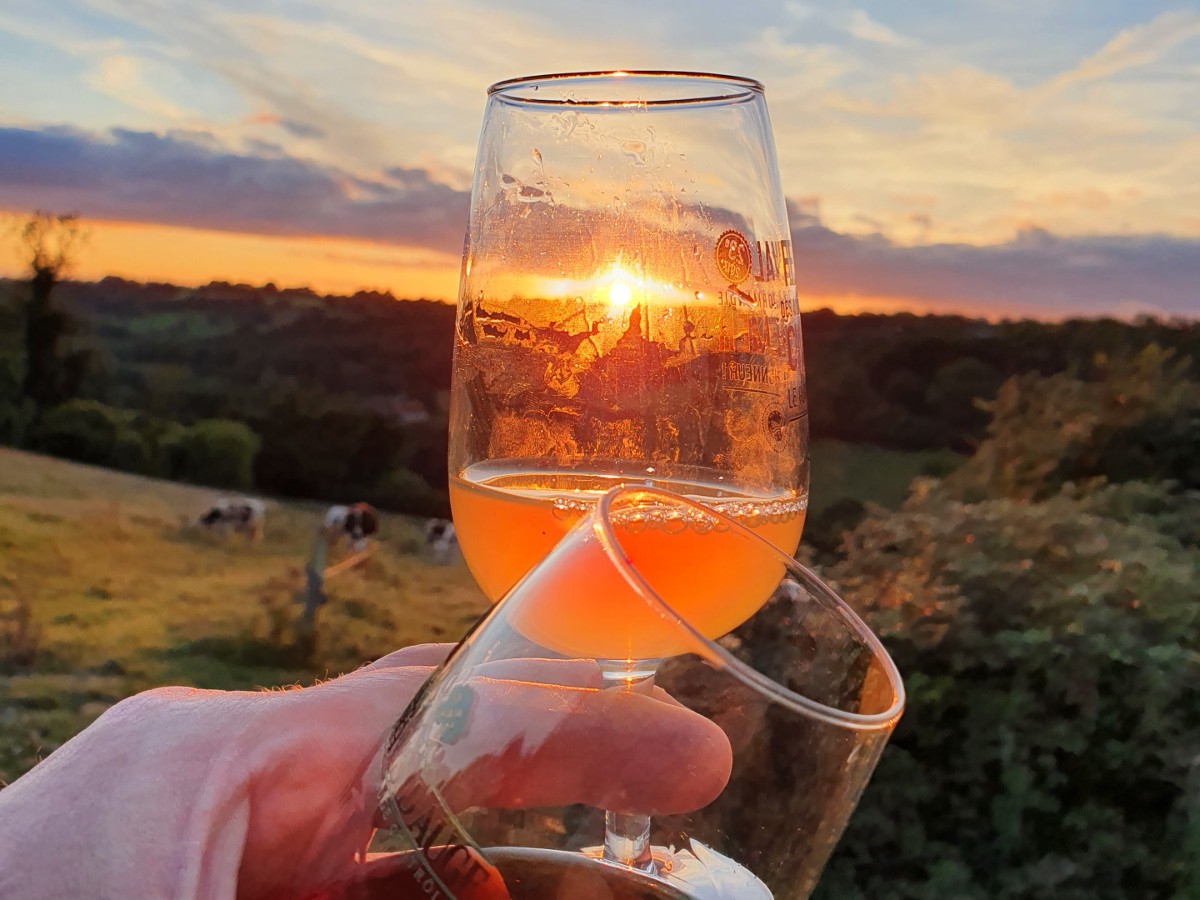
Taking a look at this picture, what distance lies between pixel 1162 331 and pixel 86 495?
11.4 feet

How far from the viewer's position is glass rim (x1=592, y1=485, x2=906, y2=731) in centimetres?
63

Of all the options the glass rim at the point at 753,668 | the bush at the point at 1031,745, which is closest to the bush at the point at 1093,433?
the bush at the point at 1031,745

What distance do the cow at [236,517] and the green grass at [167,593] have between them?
3cm

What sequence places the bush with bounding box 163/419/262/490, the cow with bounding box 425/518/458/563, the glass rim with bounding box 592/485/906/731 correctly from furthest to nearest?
the bush with bounding box 163/419/262/490 → the cow with bounding box 425/518/458/563 → the glass rim with bounding box 592/485/906/731

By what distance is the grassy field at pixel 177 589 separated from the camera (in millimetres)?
3287

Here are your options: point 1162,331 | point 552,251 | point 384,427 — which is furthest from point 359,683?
point 1162,331

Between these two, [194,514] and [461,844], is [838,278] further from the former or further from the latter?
[461,844]

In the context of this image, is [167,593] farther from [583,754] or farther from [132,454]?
[583,754]

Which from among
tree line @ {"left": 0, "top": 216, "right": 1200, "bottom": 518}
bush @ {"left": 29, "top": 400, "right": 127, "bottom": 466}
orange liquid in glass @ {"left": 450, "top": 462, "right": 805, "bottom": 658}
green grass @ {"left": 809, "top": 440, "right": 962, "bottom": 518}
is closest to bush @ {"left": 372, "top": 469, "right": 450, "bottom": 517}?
tree line @ {"left": 0, "top": 216, "right": 1200, "bottom": 518}

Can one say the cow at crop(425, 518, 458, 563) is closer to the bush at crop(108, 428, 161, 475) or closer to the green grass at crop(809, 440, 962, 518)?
the bush at crop(108, 428, 161, 475)

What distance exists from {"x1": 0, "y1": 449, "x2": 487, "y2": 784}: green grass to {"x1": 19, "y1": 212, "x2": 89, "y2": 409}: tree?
0.24 metres

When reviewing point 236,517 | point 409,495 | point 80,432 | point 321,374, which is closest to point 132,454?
point 80,432

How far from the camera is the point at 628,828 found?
711 millimetres

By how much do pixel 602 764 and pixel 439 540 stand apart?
9.82 ft
